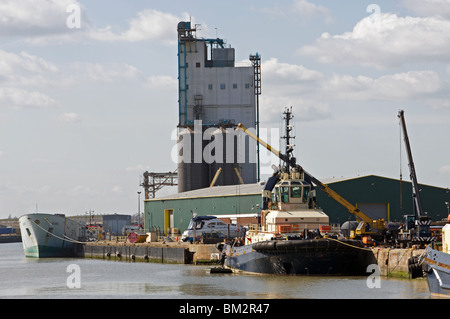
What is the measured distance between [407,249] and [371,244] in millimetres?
4357

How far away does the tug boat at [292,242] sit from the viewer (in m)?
48.3

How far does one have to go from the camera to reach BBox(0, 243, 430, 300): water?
41562 millimetres

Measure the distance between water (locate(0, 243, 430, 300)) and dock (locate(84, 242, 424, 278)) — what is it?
1242mm

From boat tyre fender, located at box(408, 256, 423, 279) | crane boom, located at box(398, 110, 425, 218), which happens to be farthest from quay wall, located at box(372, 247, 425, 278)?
crane boom, located at box(398, 110, 425, 218)

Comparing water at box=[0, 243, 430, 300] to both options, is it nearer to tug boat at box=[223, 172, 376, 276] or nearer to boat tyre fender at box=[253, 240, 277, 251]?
tug boat at box=[223, 172, 376, 276]

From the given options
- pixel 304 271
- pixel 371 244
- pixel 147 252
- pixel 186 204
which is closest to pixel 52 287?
pixel 304 271

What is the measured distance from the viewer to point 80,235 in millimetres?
99250

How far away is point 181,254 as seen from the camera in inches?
2736

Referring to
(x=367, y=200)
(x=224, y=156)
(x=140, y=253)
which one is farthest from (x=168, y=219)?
(x=367, y=200)

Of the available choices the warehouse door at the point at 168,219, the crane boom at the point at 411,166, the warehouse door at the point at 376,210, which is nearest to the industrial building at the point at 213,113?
the warehouse door at the point at 168,219

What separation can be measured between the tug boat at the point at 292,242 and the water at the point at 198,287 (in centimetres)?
91

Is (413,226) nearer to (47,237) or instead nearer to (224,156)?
(47,237)

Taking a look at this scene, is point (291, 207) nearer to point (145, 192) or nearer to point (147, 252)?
point (147, 252)

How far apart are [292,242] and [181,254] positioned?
22467 millimetres
